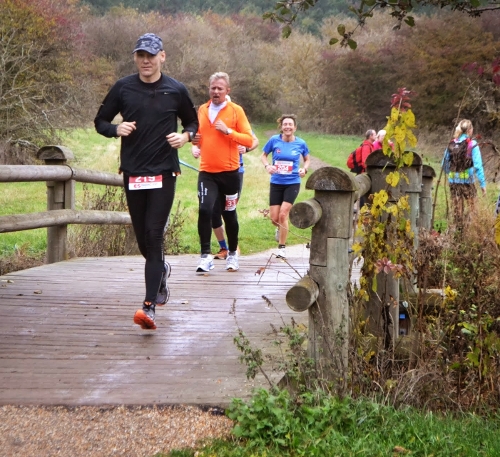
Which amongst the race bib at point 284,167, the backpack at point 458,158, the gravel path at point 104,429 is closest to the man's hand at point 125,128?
the gravel path at point 104,429

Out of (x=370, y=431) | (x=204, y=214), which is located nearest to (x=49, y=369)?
(x=370, y=431)

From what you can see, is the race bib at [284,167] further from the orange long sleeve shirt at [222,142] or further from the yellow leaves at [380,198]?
the yellow leaves at [380,198]

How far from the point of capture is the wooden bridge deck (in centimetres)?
451

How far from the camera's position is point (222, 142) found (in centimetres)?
812

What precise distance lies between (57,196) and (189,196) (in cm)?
1456

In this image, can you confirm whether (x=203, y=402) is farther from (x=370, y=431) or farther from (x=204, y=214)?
(x=204, y=214)

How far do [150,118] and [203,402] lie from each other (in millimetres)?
2318

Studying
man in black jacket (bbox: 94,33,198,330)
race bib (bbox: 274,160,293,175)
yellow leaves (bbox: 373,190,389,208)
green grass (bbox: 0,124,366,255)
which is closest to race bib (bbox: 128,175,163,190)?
man in black jacket (bbox: 94,33,198,330)

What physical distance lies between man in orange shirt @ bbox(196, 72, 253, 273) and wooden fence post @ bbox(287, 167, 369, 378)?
351 centimetres

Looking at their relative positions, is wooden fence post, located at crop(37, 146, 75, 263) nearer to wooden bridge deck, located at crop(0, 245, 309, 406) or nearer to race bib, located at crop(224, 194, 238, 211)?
wooden bridge deck, located at crop(0, 245, 309, 406)

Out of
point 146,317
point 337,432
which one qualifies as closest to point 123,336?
point 146,317

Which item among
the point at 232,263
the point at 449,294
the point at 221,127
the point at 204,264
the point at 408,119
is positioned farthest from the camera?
the point at 232,263

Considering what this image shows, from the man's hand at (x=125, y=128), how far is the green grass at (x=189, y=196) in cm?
131

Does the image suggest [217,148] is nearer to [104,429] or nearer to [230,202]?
[230,202]
